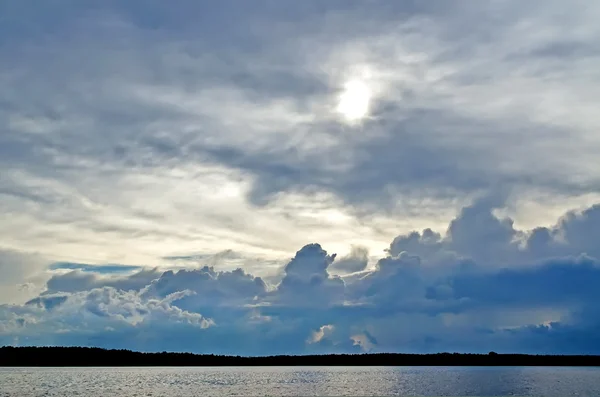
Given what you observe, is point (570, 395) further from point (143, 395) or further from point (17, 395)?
point (17, 395)

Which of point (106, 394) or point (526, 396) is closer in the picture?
point (526, 396)

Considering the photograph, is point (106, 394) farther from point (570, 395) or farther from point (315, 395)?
point (570, 395)

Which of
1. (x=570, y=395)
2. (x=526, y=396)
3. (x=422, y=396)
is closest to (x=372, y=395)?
(x=422, y=396)

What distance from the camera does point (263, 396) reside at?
15488cm

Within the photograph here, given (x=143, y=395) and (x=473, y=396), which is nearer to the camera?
(x=473, y=396)

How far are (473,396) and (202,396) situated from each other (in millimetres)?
63692

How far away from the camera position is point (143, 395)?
522 ft

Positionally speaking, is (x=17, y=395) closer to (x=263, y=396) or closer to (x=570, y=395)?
(x=263, y=396)

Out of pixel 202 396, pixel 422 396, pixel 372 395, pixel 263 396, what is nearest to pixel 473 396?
pixel 422 396

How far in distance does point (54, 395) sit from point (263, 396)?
49.9 meters

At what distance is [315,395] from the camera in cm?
15762

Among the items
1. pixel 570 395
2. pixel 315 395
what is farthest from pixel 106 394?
pixel 570 395

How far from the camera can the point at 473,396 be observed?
150m

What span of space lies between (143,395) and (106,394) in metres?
10.8
